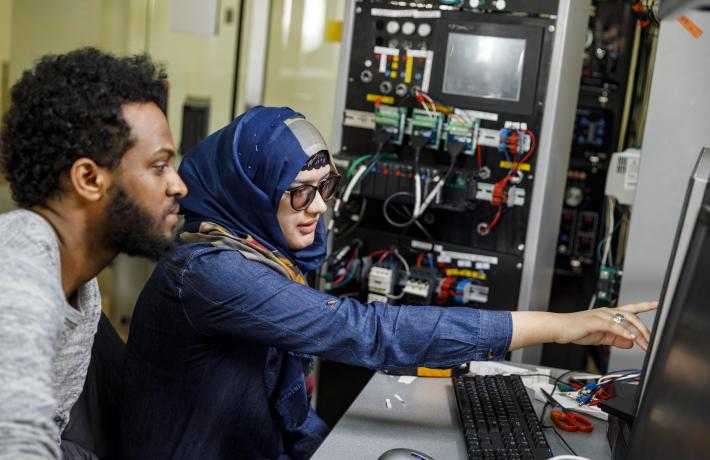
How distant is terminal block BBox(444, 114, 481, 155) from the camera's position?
247 centimetres

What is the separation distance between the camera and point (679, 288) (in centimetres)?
111

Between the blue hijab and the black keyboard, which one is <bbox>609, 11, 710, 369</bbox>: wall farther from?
the blue hijab

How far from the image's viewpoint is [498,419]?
1.72 metres

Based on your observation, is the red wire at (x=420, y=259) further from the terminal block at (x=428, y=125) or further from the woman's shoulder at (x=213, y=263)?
the woman's shoulder at (x=213, y=263)

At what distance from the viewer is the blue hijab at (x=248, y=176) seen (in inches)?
72.6

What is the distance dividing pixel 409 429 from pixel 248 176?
640 mm

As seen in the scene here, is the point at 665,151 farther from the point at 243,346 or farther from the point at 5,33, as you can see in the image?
the point at 5,33

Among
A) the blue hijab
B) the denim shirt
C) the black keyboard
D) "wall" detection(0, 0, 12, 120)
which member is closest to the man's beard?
the denim shirt

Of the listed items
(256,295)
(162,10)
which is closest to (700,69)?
(256,295)

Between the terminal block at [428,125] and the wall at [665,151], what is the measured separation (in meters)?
0.59

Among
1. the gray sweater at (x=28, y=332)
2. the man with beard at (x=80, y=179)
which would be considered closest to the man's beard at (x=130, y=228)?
the man with beard at (x=80, y=179)

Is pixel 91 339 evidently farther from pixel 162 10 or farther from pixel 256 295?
pixel 162 10

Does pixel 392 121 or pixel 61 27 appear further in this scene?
pixel 61 27

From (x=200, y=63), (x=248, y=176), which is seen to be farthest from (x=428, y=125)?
(x=200, y=63)
